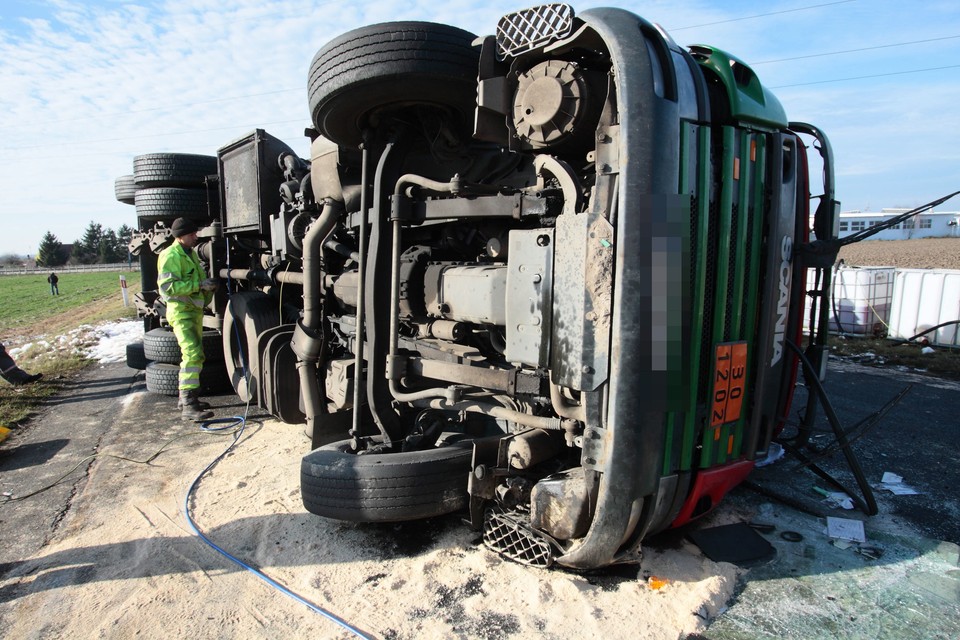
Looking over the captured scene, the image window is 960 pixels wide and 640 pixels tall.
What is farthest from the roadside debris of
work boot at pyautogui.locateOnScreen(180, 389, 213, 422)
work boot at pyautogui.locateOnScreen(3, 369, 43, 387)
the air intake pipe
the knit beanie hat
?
work boot at pyautogui.locateOnScreen(3, 369, 43, 387)

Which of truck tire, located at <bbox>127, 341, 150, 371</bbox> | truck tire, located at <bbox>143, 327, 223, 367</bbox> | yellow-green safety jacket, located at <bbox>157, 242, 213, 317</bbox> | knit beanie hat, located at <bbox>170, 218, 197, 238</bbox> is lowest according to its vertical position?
truck tire, located at <bbox>127, 341, 150, 371</bbox>

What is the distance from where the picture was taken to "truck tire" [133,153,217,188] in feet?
22.5

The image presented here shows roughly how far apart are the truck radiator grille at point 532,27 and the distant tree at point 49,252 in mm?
75544

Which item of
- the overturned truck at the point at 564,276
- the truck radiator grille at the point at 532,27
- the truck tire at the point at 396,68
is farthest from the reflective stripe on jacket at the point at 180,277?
the truck radiator grille at the point at 532,27

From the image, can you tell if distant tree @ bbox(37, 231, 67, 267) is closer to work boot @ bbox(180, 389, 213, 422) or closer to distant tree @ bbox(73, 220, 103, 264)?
distant tree @ bbox(73, 220, 103, 264)

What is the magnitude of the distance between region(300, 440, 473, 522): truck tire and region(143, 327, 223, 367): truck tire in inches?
149

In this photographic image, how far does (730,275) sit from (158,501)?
11.4 feet

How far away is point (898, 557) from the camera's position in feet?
8.62

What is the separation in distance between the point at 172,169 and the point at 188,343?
8.62 feet

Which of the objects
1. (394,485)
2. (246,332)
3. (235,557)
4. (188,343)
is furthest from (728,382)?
(188,343)

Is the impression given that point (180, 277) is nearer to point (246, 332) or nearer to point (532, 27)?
point (246, 332)

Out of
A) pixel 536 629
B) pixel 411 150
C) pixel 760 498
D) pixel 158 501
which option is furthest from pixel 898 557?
pixel 158 501

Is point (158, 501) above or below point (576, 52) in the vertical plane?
below

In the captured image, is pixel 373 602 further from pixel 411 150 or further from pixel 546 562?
pixel 411 150
